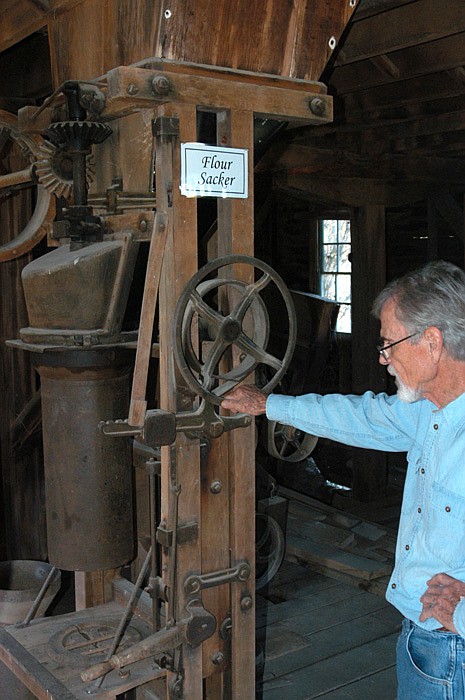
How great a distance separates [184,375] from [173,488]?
28 cm

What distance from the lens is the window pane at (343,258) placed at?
8242mm

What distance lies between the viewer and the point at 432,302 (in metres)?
1.78

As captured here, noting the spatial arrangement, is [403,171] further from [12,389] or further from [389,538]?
[12,389]

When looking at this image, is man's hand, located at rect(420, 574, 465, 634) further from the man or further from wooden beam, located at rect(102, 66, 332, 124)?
wooden beam, located at rect(102, 66, 332, 124)

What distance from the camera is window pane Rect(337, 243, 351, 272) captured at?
27.0 feet

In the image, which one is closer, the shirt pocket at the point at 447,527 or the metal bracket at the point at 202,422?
the shirt pocket at the point at 447,527

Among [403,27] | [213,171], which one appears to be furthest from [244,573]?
[403,27]

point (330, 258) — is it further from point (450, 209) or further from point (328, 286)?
point (450, 209)

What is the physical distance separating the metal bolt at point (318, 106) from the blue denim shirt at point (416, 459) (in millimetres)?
729

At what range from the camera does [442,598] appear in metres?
1.72

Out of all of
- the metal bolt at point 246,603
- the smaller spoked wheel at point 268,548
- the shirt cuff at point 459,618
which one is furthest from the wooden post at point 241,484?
the smaller spoked wheel at point 268,548

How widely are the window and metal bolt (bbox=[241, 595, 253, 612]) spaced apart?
6292 mm

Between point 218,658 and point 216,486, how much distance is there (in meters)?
0.44

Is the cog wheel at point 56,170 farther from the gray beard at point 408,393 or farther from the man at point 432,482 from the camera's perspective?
the gray beard at point 408,393
